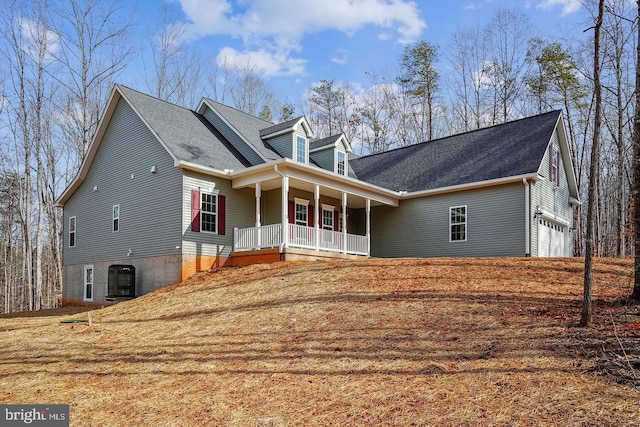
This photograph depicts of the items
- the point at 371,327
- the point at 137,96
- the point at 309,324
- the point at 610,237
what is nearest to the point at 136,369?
the point at 309,324

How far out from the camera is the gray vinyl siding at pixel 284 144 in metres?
18.3

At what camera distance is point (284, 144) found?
1852cm

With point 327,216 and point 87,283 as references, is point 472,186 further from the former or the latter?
point 87,283

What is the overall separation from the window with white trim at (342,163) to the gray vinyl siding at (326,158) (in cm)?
39

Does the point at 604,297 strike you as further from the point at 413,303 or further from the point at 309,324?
the point at 309,324

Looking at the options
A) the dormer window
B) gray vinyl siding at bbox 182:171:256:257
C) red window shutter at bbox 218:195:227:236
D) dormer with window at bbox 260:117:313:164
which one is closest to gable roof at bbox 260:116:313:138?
dormer with window at bbox 260:117:313:164

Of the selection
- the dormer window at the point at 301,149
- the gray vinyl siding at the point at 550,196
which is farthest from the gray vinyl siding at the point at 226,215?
the gray vinyl siding at the point at 550,196

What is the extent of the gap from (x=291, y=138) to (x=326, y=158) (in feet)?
6.66

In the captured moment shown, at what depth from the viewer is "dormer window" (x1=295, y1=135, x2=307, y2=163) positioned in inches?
730

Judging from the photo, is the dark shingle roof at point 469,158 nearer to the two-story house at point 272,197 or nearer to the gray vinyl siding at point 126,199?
the two-story house at point 272,197

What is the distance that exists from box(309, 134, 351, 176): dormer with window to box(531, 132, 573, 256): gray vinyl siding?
728cm

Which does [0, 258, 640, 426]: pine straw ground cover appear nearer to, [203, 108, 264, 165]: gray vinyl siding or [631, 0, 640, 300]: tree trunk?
[631, 0, 640, 300]: tree trunk

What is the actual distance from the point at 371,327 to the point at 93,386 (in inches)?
161

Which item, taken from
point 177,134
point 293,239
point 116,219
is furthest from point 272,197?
point 116,219
